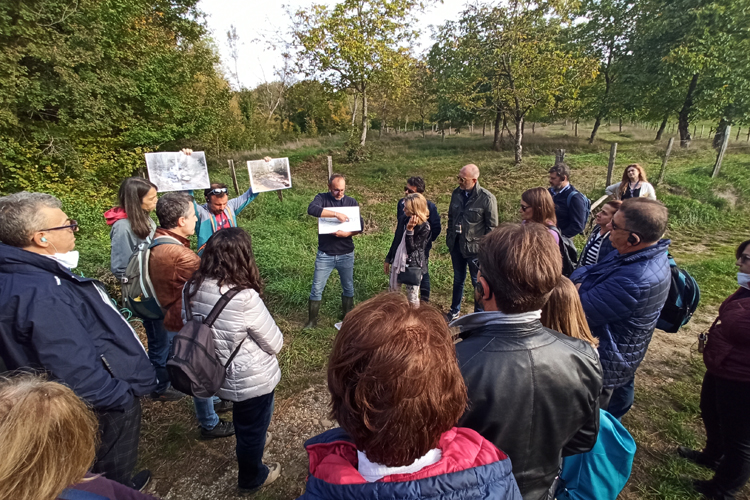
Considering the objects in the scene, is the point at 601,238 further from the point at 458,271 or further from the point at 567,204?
the point at 458,271

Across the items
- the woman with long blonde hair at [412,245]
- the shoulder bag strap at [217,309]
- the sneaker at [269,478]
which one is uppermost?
the shoulder bag strap at [217,309]

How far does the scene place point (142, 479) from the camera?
265cm

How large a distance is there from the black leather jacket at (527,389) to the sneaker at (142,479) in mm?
2598

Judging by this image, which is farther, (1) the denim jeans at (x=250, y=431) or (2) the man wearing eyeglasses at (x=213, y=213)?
(2) the man wearing eyeglasses at (x=213, y=213)

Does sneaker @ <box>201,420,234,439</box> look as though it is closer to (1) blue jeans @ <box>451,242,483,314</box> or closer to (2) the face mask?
(2) the face mask

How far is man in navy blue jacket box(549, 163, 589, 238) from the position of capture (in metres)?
4.53

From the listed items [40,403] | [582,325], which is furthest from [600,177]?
[40,403]

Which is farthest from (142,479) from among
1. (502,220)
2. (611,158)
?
(611,158)

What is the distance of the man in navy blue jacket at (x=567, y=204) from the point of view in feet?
14.9

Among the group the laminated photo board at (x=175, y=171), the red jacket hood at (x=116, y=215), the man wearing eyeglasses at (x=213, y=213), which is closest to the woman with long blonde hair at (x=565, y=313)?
the man wearing eyeglasses at (x=213, y=213)

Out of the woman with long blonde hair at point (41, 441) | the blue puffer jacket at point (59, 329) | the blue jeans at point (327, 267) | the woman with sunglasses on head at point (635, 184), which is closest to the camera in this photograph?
the woman with long blonde hair at point (41, 441)

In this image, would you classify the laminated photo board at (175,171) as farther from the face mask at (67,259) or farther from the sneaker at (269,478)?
the sneaker at (269,478)

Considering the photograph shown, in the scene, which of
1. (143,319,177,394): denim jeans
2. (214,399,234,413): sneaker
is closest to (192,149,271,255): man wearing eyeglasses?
(143,319,177,394): denim jeans

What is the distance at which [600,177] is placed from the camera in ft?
38.9
